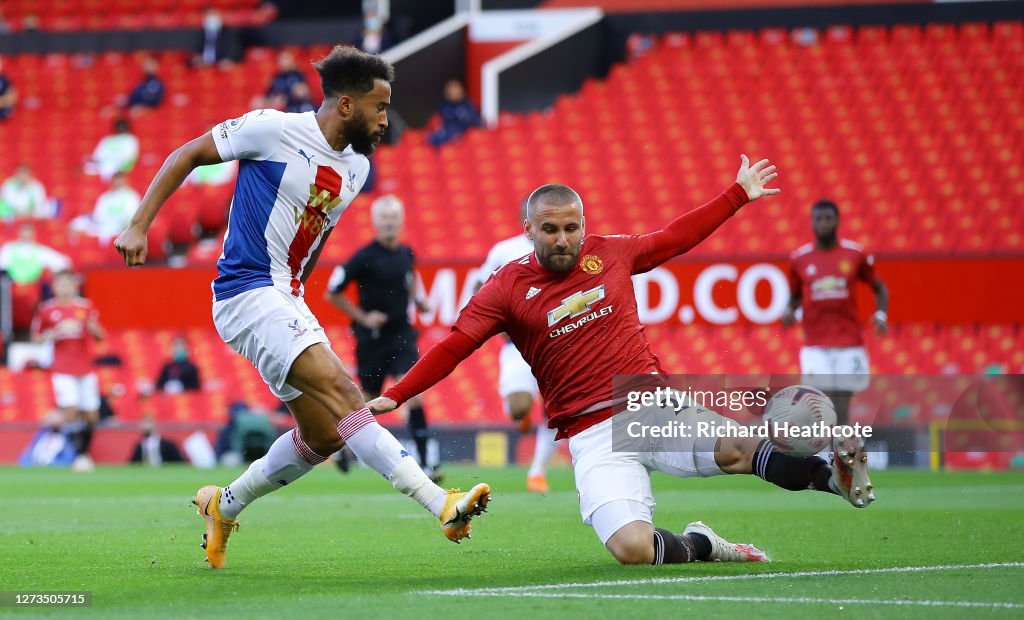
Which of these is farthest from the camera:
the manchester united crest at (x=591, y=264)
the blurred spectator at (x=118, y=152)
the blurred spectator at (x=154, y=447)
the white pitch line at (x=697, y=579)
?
the blurred spectator at (x=118, y=152)

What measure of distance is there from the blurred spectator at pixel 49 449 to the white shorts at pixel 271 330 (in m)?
11.1

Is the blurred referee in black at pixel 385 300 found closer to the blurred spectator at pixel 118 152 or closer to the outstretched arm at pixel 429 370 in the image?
the outstretched arm at pixel 429 370

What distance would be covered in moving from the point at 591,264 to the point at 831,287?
6152mm

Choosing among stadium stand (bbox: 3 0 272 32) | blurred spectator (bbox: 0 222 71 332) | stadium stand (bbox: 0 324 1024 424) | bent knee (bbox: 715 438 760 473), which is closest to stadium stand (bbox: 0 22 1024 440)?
stadium stand (bbox: 0 324 1024 424)

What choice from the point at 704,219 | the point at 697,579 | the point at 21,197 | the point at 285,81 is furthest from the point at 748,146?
the point at 697,579

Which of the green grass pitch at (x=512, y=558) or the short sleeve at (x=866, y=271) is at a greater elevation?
the short sleeve at (x=866, y=271)

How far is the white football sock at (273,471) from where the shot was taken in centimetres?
665

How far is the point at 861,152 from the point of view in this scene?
64.1ft

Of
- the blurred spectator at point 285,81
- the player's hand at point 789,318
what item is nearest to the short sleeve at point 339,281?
the player's hand at point 789,318

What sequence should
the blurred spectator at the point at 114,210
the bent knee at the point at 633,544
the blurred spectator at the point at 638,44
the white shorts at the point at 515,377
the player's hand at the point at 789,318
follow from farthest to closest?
the blurred spectator at the point at 638,44, the blurred spectator at the point at 114,210, the player's hand at the point at 789,318, the white shorts at the point at 515,377, the bent knee at the point at 633,544

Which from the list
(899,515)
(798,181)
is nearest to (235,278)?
(899,515)

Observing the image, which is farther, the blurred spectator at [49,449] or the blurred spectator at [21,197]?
the blurred spectator at [21,197]

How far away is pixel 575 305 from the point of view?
6.58 meters

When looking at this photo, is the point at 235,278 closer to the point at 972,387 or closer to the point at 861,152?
the point at 972,387
